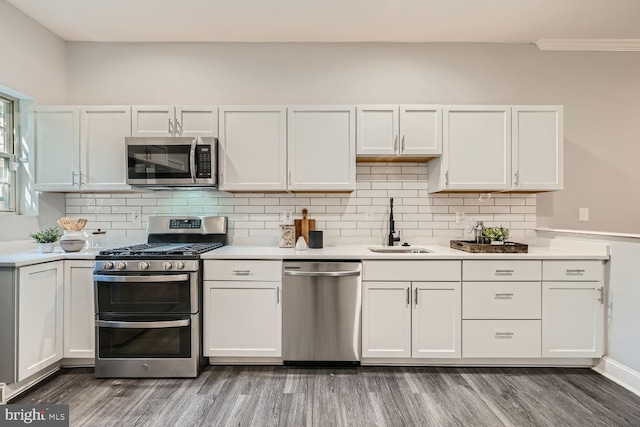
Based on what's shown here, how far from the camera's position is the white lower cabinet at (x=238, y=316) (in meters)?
2.52

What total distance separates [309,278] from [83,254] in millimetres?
1754

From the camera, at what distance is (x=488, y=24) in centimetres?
287

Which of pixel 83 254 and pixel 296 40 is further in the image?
pixel 296 40

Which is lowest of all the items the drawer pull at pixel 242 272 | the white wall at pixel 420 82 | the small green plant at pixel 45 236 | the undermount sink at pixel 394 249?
the drawer pull at pixel 242 272

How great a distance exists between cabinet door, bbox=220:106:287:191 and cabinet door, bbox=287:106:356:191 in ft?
0.34

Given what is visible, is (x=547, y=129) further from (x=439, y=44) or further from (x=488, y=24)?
(x=439, y=44)

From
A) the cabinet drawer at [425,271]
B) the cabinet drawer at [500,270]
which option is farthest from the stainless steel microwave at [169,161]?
the cabinet drawer at [500,270]

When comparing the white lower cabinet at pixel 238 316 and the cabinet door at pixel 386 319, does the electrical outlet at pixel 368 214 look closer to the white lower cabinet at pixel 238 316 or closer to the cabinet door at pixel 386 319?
the cabinet door at pixel 386 319

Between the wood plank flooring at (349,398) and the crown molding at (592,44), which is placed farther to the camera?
the crown molding at (592,44)

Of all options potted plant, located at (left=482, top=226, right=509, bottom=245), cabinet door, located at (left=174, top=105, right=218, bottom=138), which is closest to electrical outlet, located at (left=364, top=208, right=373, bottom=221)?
potted plant, located at (left=482, top=226, right=509, bottom=245)

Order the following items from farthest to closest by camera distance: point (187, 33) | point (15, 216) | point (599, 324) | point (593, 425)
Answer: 1. point (187, 33)
2. point (15, 216)
3. point (599, 324)
4. point (593, 425)

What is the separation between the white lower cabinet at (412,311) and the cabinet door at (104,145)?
2.31m

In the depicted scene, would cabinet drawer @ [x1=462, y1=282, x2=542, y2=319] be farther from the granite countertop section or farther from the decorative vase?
the decorative vase

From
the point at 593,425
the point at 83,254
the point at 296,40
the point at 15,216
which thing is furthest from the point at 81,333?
the point at 593,425
